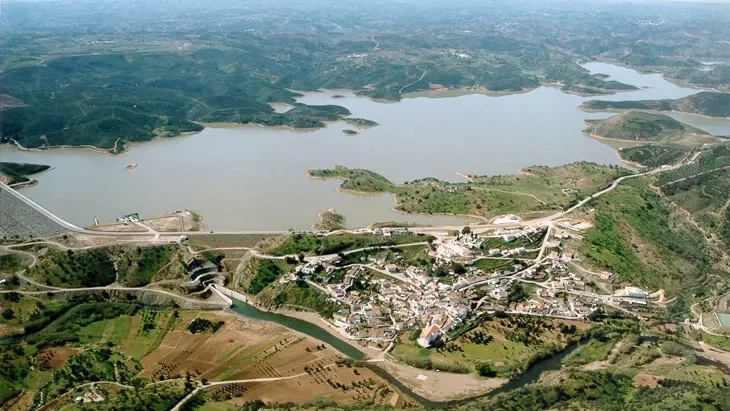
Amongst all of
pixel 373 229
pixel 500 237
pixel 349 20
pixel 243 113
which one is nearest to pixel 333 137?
pixel 243 113

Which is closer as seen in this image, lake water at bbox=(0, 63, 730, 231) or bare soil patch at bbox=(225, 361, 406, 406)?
bare soil patch at bbox=(225, 361, 406, 406)

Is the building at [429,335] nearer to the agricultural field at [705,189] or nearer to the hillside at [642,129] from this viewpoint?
the agricultural field at [705,189]

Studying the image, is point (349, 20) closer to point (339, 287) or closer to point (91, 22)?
point (91, 22)

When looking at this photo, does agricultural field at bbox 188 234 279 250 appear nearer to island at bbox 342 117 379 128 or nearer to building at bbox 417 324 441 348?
building at bbox 417 324 441 348

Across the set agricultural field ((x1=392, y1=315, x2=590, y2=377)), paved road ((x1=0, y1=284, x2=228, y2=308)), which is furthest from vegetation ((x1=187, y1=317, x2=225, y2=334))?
agricultural field ((x1=392, y1=315, x2=590, y2=377))

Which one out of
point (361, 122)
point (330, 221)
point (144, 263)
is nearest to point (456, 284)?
point (330, 221)

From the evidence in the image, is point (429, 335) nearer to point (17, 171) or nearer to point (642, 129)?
point (17, 171)

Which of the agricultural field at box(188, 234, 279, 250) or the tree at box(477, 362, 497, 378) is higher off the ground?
the tree at box(477, 362, 497, 378)
